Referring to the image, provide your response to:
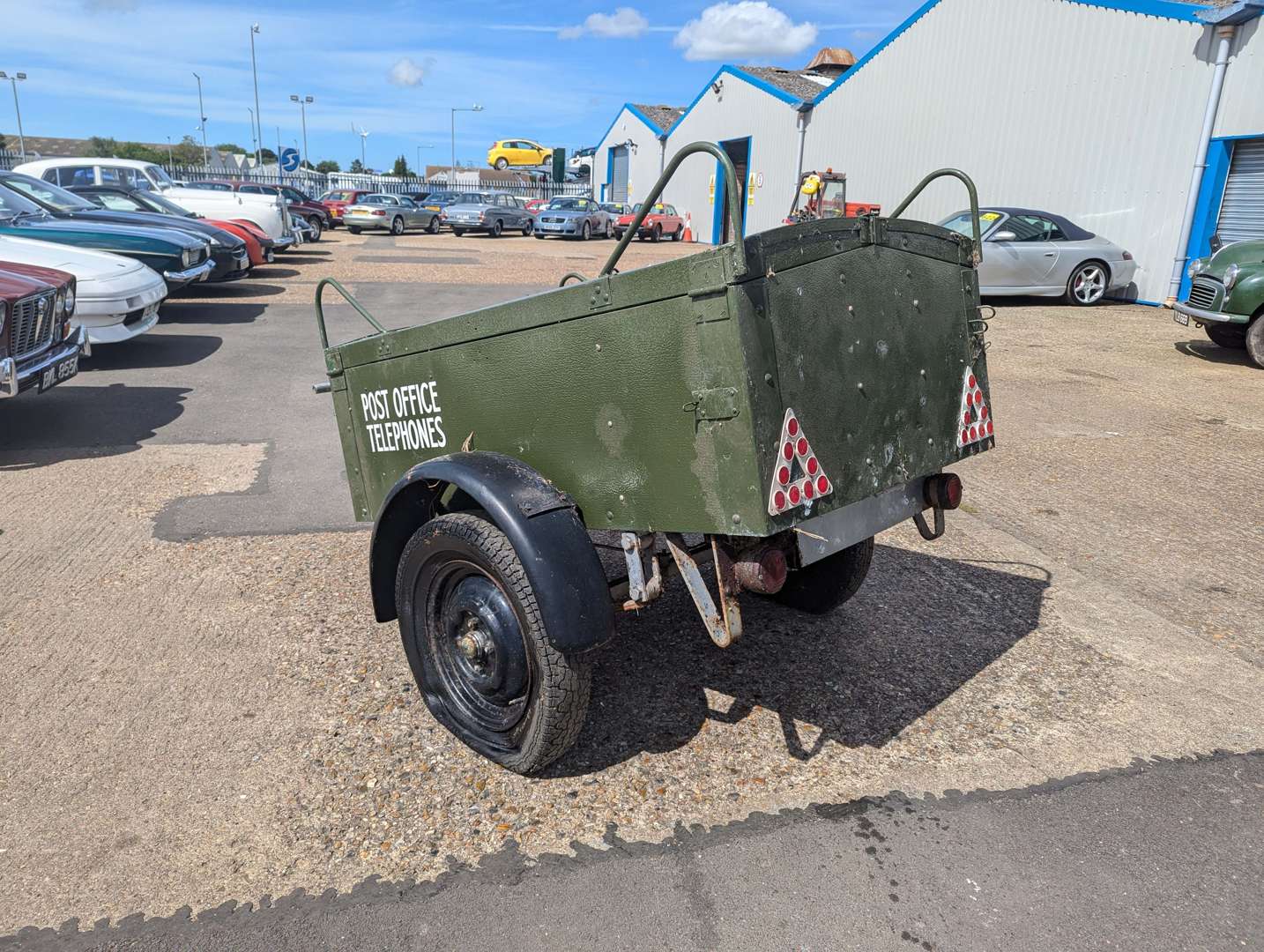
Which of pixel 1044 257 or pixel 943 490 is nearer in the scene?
pixel 943 490

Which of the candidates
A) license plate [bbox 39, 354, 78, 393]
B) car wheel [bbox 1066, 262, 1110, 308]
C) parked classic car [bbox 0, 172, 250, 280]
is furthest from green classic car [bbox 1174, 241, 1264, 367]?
parked classic car [bbox 0, 172, 250, 280]

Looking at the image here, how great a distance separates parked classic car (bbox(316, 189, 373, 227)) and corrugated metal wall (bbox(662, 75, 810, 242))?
41.2 ft

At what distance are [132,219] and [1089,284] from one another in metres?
14.4

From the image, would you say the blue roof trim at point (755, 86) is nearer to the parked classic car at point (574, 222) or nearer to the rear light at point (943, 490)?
the parked classic car at point (574, 222)

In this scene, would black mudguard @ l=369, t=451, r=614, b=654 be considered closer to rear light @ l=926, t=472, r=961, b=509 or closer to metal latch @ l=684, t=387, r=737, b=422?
metal latch @ l=684, t=387, r=737, b=422

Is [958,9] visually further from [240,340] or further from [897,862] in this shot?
[897,862]

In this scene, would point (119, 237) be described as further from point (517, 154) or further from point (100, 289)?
point (517, 154)

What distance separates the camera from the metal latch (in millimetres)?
2391

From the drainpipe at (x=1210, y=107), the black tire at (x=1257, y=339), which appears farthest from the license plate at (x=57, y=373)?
the drainpipe at (x=1210, y=107)

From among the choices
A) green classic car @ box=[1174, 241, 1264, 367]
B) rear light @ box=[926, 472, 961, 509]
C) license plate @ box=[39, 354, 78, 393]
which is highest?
green classic car @ box=[1174, 241, 1264, 367]

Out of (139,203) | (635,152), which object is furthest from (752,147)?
(139,203)

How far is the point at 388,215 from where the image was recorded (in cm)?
3303

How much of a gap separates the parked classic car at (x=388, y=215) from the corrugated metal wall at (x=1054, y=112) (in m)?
17.9

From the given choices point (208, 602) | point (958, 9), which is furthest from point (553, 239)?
point (208, 602)
